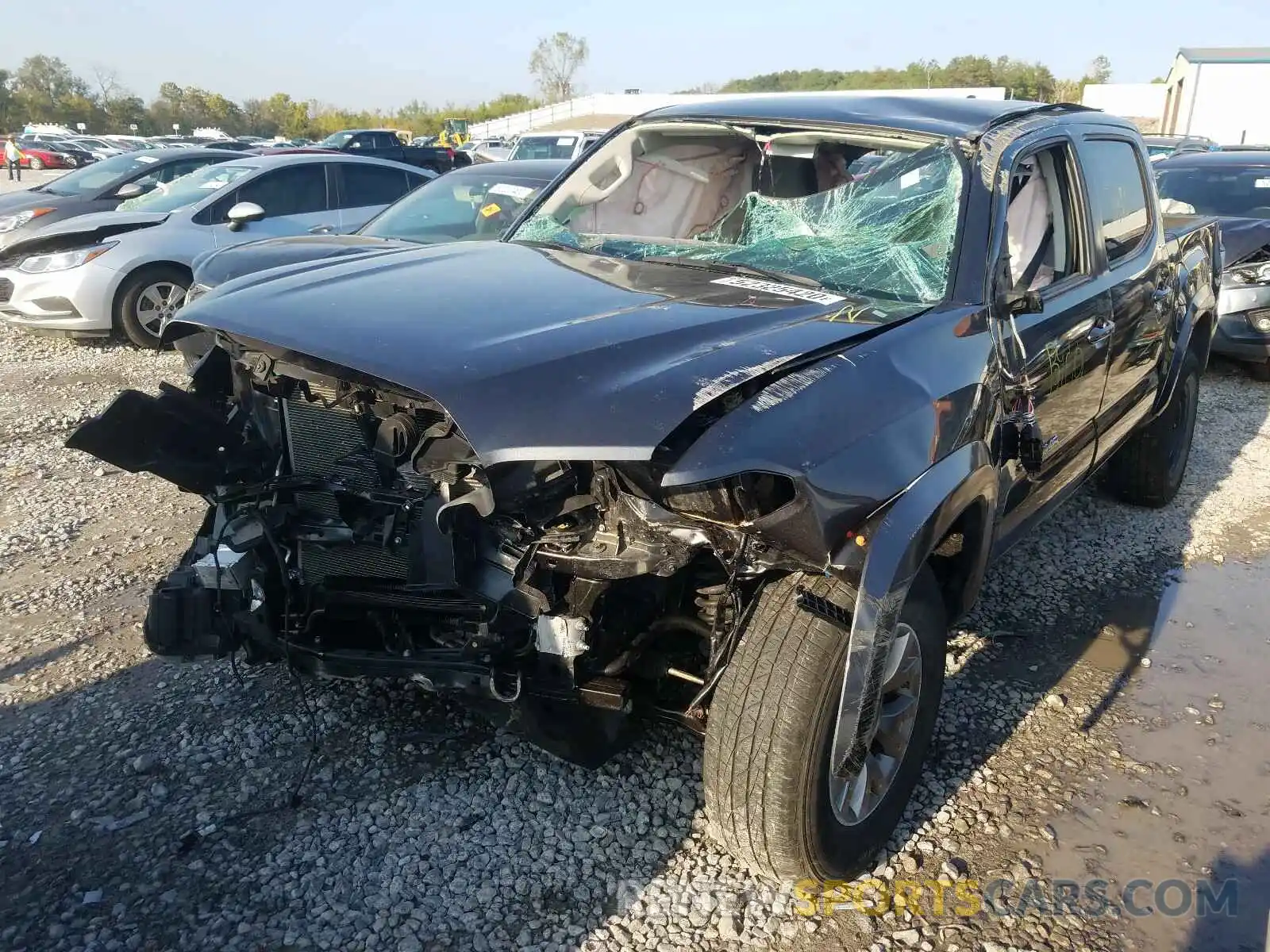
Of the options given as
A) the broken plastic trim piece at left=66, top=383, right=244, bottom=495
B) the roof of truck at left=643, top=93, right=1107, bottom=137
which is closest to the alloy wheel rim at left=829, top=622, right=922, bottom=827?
the roof of truck at left=643, top=93, right=1107, bottom=137

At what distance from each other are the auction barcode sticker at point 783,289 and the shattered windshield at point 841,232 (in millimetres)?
117

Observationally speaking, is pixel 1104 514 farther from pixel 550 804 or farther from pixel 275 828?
pixel 275 828

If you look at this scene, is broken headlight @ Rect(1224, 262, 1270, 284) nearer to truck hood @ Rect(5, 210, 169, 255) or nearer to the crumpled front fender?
the crumpled front fender

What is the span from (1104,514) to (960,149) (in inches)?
108

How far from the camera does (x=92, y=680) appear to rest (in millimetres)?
3254

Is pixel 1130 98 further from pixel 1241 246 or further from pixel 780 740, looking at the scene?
pixel 780 740

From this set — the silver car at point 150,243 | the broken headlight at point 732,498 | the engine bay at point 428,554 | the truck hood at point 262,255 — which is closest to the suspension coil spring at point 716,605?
the engine bay at point 428,554

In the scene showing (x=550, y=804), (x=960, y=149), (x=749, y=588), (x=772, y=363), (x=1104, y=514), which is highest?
(x=960, y=149)

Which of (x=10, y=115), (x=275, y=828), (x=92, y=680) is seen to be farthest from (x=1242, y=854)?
(x=10, y=115)

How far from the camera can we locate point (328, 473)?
2645mm

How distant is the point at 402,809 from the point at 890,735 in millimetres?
1350

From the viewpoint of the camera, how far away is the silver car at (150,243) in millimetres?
7664

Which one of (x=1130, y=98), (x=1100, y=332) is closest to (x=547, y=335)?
(x=1100, y=332)

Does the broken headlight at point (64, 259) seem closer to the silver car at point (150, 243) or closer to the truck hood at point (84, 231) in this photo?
the silver car at point (150, 243)
